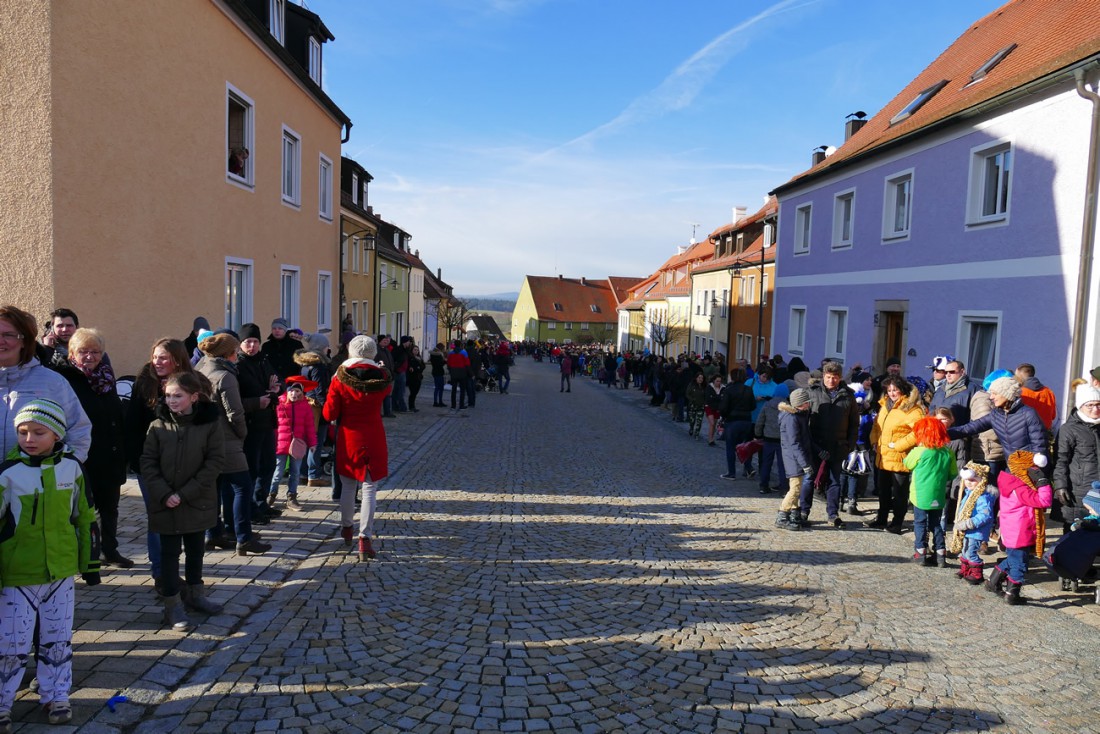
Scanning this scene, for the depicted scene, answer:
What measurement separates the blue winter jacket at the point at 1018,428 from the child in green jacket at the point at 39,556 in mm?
7189

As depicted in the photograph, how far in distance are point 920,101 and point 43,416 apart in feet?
60.2

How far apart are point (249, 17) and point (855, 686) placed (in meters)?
12.7

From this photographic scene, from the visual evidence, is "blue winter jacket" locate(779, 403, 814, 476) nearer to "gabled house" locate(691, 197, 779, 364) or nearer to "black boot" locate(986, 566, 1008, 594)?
"black boot" locate(986, 566, 1008, 594)

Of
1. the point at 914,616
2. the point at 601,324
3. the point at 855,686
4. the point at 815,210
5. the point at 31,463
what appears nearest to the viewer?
the point at 31,463

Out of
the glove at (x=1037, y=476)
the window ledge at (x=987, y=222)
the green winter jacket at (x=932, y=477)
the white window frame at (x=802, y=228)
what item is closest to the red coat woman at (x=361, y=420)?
the green winter jacket at (x=932, y=477)

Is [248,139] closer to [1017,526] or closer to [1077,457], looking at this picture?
[1017,526]

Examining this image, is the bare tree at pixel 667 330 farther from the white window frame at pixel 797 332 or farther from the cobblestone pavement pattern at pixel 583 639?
the cobblestone pavement pattern at pixel 583 639

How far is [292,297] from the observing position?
53.3 feet

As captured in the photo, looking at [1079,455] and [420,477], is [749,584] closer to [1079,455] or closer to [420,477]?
[1079,455]

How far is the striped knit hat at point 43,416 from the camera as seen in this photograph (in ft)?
11.6

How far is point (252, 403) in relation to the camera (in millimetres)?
6473

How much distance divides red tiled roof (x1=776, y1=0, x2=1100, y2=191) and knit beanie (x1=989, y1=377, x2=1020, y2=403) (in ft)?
20.3

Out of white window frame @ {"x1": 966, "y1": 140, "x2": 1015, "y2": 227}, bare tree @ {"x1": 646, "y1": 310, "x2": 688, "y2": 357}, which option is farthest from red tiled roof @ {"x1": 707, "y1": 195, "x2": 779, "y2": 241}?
white window frame @ {"x1": 966, "y1": 140, "x2": 1015, "y2": 227}

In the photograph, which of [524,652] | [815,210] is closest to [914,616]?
[524,652]
